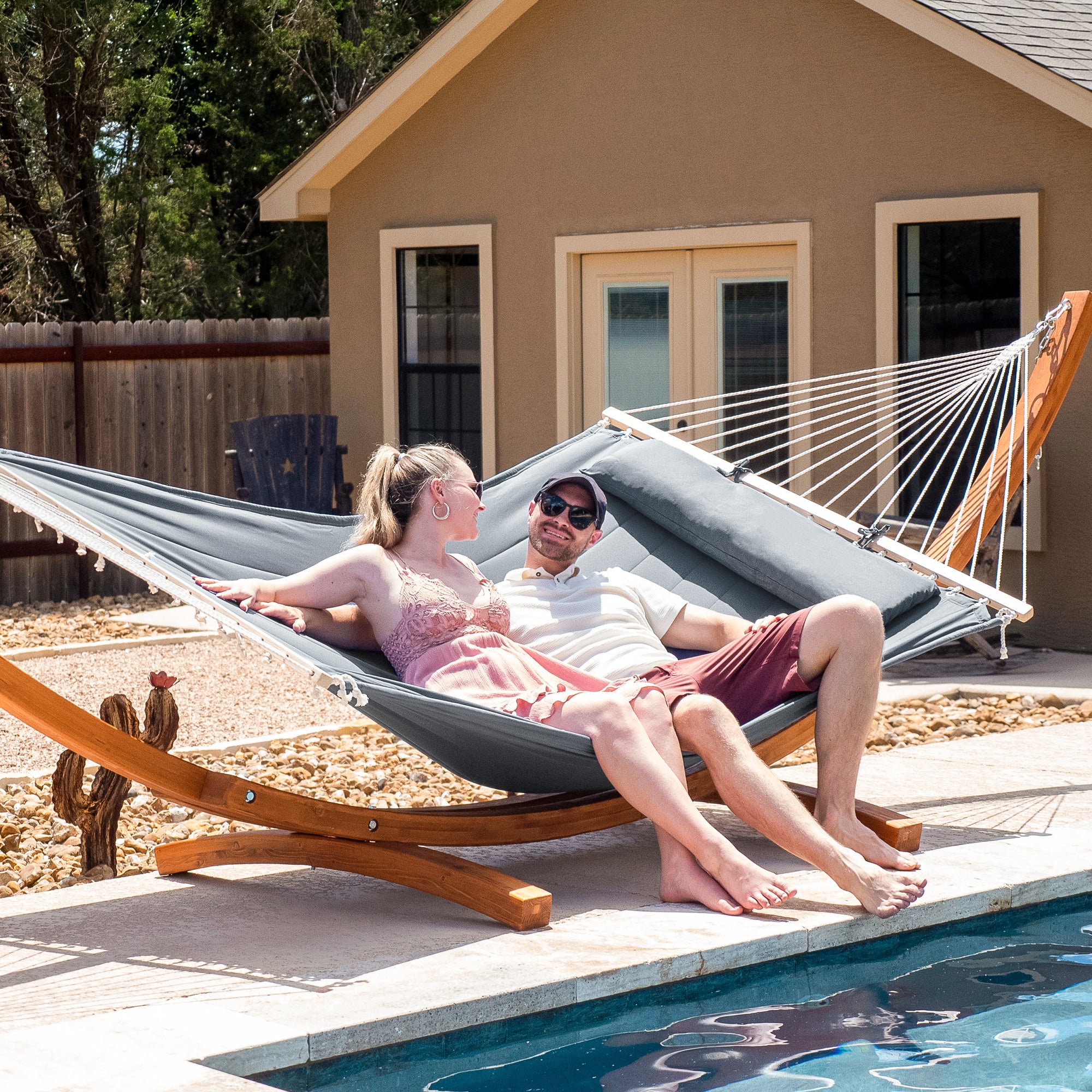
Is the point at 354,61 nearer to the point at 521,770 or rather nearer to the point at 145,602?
the point at 145,602

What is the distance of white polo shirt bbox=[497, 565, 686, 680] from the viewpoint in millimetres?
4277

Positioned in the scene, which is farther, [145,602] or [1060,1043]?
[145,602]

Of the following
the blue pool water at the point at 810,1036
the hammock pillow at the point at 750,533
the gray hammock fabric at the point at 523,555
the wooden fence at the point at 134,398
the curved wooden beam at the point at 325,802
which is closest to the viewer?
the blue pool water at the point at 810,1036

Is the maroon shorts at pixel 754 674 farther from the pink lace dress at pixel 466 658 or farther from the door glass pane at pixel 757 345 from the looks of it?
the door glass pane at pixel 757 345

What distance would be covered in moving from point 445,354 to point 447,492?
21.1ft

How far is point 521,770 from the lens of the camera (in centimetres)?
386

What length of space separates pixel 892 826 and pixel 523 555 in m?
1.27

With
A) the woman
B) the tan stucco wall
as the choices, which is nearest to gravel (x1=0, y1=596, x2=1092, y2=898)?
the woman

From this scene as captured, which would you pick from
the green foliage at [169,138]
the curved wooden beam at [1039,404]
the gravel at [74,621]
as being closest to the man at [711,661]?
the curved wooden beam at [1039,404]

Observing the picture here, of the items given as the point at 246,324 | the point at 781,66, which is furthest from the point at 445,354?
the point at 781,66

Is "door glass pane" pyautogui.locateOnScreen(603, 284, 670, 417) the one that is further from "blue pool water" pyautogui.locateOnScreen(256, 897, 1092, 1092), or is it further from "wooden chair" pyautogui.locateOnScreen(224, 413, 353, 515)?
"blue pool water" pyautogui.locateOnScreen(256, 897, 1092, 1092)

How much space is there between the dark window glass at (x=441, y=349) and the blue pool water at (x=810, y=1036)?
6901 mm

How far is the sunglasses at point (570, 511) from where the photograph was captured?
14.2 feet

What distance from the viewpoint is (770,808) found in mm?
3750
